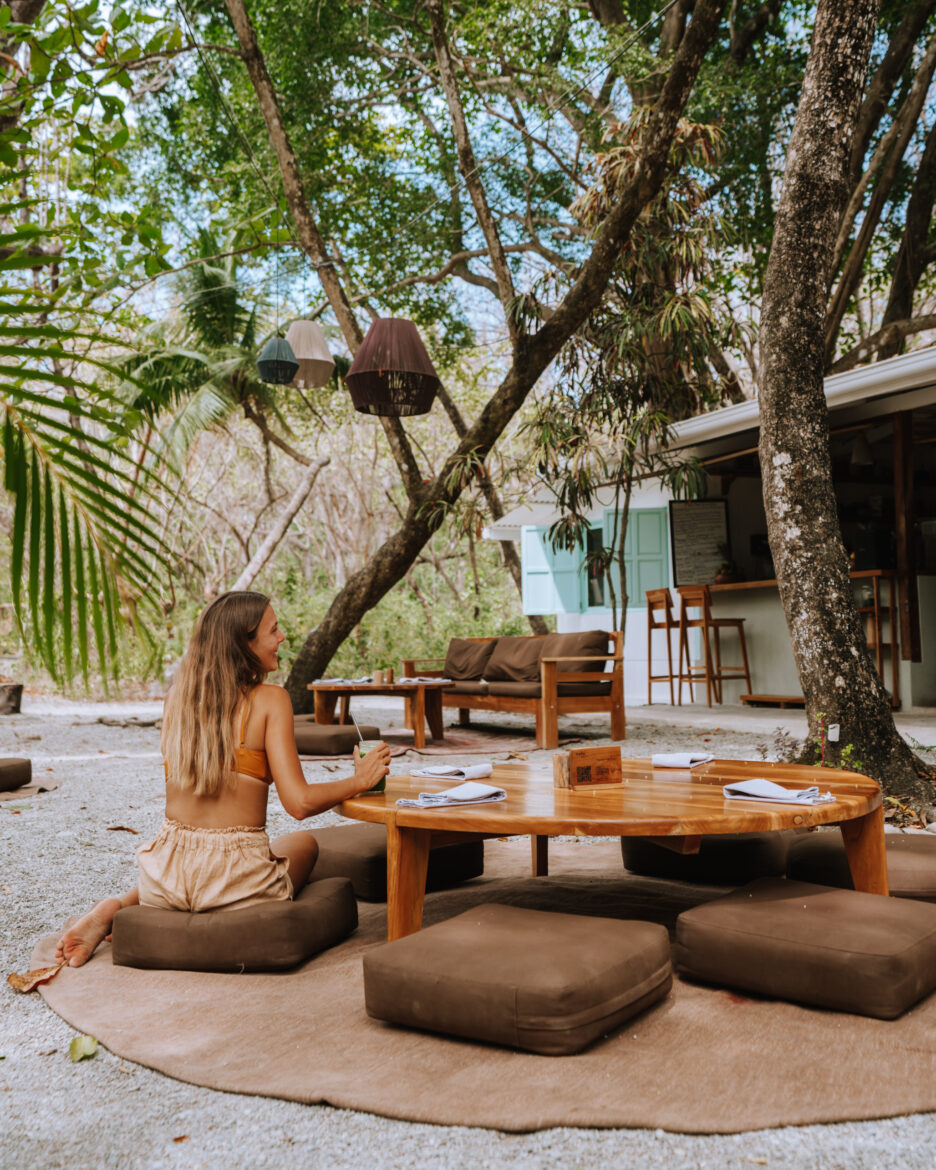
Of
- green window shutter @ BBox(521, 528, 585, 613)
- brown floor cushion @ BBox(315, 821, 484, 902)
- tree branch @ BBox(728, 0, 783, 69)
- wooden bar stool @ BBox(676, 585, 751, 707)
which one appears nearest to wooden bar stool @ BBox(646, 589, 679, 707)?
wooden bar stool @ BBox(676, 585, 751, 707)

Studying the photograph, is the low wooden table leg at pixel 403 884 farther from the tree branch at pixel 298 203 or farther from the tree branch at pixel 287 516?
the tree branch at pixel 287 516

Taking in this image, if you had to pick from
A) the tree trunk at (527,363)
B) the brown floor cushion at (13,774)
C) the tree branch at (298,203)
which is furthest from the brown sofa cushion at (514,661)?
the brown floor cushion at (13,774)

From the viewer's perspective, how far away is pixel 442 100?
12273 mm

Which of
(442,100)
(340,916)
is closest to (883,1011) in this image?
(340,916)

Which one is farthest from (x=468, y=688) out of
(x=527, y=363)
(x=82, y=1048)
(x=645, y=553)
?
(x=82, y=1048)

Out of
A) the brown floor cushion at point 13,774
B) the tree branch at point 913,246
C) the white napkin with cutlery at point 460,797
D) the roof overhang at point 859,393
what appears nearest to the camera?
the white napkin with cutlery at point 460,797

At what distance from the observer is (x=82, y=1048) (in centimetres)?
212

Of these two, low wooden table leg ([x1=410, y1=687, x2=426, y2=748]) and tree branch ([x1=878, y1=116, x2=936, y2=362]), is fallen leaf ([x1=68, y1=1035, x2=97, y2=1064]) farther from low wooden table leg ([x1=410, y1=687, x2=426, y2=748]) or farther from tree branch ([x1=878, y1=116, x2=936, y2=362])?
tree branch ([x1=878, y1=116, x2=936, y2=362])

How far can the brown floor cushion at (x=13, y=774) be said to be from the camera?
583cm

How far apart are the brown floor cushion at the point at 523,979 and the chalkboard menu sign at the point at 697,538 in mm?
8557

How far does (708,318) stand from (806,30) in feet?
17.4

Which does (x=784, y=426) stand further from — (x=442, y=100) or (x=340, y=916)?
(x=442, y=100)

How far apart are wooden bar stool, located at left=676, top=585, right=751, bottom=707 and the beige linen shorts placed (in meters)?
7.64

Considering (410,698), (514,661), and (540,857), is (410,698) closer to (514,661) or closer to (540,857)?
(514,661)
